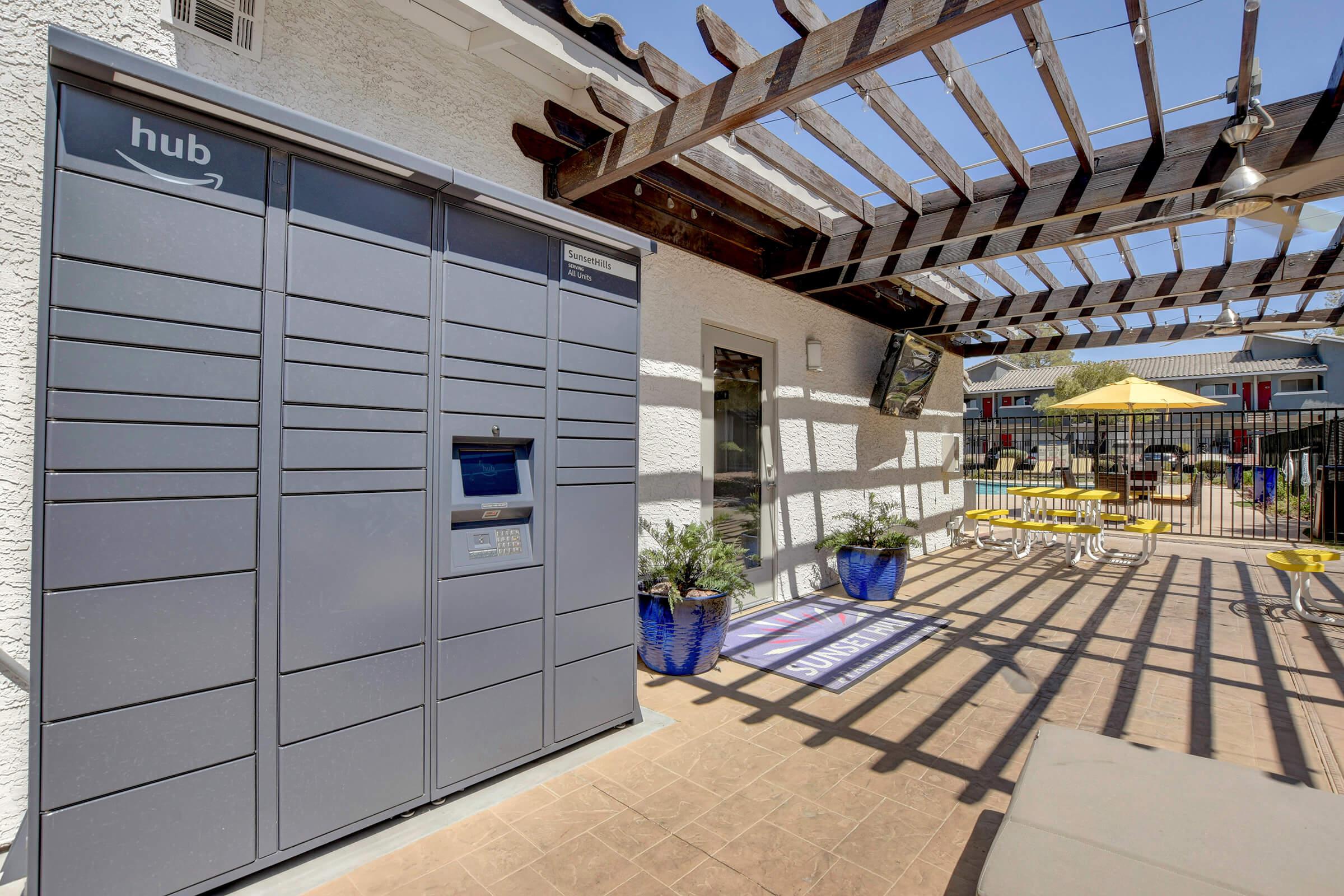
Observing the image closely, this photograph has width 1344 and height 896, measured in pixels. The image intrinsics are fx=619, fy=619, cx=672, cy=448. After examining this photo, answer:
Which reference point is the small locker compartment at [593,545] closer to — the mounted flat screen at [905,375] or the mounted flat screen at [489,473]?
the mounted flat screen at [489,473]

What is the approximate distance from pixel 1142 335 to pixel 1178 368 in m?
28.6

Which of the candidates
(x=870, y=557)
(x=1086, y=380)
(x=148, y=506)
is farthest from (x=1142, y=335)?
(x=1086, y=380)

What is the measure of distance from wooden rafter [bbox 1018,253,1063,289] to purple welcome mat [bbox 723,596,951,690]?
3.58 meters

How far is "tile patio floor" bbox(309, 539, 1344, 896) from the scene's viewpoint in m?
2.24

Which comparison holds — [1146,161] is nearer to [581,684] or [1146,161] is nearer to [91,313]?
[581,684]

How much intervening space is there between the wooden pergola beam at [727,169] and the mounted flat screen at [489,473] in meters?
1.84

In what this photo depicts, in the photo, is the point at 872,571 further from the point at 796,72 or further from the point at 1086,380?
the point at 1086,380

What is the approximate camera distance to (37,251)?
2236 millimetres

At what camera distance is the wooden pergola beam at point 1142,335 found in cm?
735

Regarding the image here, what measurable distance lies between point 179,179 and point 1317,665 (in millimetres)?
6975

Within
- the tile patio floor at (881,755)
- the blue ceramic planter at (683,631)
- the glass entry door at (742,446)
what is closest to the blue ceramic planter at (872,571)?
the tile patio floor at (881,755)

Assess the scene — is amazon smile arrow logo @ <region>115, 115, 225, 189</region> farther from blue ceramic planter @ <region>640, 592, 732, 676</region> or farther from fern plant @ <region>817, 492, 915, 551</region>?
Result: fern plant @ <region>817, 492, 915, 551</region>

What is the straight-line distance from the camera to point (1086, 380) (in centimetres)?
2812

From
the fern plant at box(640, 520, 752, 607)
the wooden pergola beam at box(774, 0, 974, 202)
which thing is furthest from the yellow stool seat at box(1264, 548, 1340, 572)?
the fern plant at box(640, 520, 752, 607)
